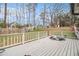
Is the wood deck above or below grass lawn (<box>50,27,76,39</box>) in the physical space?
below

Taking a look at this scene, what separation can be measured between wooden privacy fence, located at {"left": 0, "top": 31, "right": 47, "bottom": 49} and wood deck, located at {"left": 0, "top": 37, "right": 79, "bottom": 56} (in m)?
0.04

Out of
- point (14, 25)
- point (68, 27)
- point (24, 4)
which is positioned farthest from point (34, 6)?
point (68, 27)

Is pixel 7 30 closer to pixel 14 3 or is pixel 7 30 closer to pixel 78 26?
pixel 14 3

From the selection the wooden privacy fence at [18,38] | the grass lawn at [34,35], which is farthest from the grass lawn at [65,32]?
the wooden privacy fence at [18,38]

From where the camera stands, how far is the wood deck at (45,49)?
1771mm

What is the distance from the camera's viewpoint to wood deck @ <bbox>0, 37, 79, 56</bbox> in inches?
69.7

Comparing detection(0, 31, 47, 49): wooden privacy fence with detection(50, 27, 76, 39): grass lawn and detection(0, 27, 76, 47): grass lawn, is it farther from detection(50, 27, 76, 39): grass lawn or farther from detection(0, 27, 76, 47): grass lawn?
detection(50, 27, 76, 39): grass lawn

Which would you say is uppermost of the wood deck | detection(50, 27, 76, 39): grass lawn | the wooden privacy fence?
detection(50, 27, 76, 39): grass lawn

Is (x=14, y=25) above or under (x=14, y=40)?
above

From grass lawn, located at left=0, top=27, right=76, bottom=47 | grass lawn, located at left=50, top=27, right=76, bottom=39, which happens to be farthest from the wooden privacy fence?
grass lawn, located at left=50, top=27, right=76, bottom=39

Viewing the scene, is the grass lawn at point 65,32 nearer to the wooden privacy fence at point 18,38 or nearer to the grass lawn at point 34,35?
the grass lawn at point 34,35

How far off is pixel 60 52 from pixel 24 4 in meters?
0.53

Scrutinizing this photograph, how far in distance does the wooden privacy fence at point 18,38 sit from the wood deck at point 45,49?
40 millimetres

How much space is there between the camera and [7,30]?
1.80 metres
